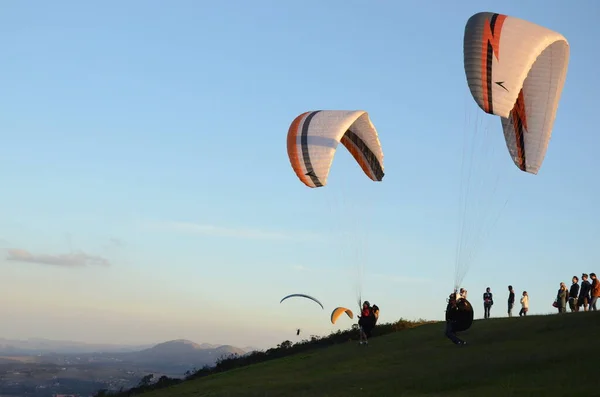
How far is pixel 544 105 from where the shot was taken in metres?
28.4

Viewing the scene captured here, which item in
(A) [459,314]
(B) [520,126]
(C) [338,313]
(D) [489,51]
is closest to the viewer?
(D) [489,51]

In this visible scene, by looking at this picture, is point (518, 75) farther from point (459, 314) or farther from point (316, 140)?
point (316, 140)

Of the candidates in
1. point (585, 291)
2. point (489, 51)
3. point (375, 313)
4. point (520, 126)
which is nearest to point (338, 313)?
point (375, 313)

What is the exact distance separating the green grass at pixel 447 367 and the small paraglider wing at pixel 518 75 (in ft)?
20.9

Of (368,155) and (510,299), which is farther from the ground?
(368,155)

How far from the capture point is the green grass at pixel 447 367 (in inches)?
832

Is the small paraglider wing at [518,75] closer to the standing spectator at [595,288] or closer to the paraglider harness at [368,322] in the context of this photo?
the standing spectator at [595,288]

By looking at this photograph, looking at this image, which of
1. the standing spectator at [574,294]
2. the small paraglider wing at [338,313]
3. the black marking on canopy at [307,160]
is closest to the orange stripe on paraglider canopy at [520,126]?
the standing spectator at [574,294]

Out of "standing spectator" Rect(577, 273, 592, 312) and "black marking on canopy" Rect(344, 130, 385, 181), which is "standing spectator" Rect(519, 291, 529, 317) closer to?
"standing spectator" Rect(577, 273, 592, 312)

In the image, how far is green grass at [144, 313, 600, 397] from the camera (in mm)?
21125

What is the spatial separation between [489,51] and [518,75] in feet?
4.01

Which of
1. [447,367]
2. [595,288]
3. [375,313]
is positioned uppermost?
[595,288]

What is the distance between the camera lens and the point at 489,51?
2606 cm

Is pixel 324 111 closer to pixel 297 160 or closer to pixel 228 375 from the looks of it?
pixel 297 160
